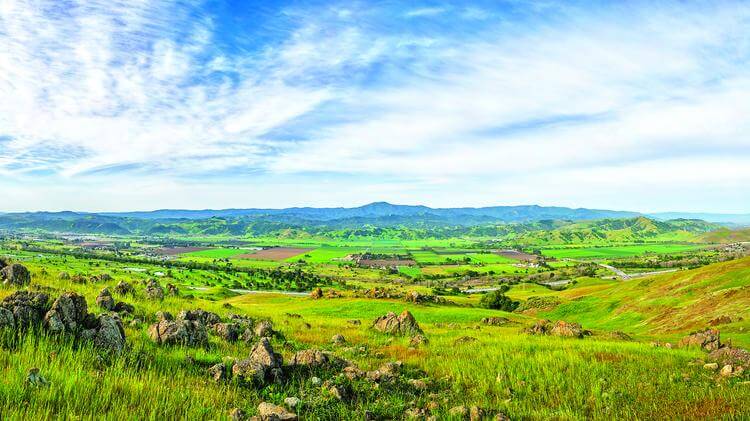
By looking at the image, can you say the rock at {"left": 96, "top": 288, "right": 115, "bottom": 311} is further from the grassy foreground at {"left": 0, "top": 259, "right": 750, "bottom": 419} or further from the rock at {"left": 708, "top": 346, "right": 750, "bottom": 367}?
the rock at {"left": 708, "top": 346, "right": 750, "bottom": 367}

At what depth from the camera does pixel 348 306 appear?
60125 mm

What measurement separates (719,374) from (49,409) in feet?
66.6

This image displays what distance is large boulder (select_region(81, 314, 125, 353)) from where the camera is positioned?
426 inches

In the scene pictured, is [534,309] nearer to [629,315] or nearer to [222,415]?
[629,315]

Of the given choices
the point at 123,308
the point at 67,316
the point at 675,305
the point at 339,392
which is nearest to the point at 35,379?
the point at 67,316

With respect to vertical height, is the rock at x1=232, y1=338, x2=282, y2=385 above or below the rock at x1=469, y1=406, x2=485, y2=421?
above

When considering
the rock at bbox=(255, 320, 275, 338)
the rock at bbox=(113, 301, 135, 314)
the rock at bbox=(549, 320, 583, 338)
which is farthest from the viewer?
the rock at bbox=(549, 320, 583, 338)

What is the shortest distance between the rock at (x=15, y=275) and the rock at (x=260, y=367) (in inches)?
679

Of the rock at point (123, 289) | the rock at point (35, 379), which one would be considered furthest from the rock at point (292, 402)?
the rock at point (123, 289)

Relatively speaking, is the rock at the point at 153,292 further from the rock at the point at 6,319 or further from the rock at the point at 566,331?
the rock at the point at 566,331

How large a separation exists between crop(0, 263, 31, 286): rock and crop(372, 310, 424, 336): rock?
70.1 ft

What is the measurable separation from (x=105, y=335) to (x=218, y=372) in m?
3.66

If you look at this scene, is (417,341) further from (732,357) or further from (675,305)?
(675,305)

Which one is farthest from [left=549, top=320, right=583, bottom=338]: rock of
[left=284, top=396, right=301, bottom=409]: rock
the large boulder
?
the large boulder
